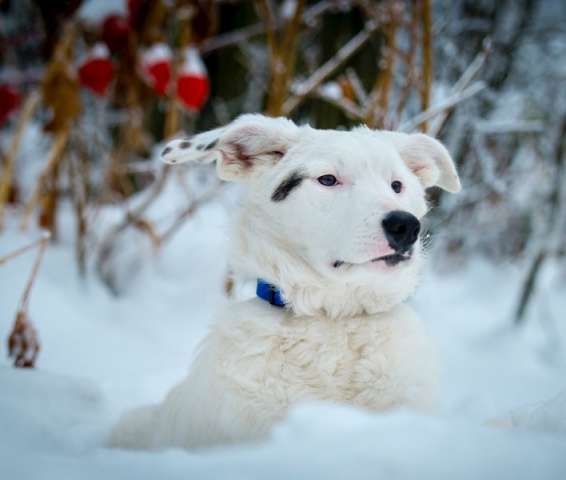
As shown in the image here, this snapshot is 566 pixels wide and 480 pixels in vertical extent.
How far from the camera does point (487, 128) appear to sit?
4.36 m

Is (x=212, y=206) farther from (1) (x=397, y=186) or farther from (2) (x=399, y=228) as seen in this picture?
(2) (x=399, y=228)

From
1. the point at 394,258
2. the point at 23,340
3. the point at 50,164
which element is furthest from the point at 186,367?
the point at 394,258

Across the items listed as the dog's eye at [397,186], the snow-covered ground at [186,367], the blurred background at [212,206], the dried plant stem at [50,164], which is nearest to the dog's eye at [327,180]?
the dog's eye at [397,186]

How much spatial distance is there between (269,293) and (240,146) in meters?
0.71

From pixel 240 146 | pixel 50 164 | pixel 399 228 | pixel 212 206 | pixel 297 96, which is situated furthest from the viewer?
pixel 212 206

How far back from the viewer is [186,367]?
409 cm

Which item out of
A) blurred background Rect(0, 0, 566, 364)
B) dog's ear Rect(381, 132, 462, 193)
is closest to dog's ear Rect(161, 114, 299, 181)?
dog's ear Rect(381, 132, 462, 193)

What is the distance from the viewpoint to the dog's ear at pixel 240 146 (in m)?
2.14

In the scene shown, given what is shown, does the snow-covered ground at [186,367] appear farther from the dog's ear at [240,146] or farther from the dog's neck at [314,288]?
the dog's neck at [314,288]

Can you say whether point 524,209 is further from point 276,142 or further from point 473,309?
point 276,142

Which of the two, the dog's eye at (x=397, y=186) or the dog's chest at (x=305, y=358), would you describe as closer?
the dog's chest at (x=305, y=358)

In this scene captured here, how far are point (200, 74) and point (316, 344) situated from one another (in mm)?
3190

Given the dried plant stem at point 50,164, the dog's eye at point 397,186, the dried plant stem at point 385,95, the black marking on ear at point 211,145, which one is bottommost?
the dog's eye at point 397,186

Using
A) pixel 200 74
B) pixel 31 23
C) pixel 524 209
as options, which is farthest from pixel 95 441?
pixel 31 23
